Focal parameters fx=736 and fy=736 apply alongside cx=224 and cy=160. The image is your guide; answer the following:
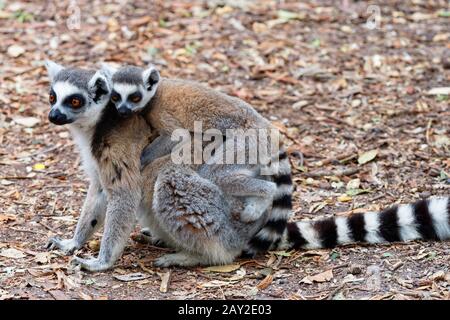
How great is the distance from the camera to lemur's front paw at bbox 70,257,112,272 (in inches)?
227

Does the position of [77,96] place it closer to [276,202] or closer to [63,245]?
[63,245]

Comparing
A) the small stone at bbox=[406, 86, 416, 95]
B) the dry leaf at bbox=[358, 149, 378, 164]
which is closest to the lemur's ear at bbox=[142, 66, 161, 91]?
the dry leaf at bbox=[358, 149, 378, 164]

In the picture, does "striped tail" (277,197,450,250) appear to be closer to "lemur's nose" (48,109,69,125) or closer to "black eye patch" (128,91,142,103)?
"black eye patch" (128,91,142,103)

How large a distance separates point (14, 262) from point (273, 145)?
2.28 metres

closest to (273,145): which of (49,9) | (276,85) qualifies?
(276,85)

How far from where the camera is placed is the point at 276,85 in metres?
9.44

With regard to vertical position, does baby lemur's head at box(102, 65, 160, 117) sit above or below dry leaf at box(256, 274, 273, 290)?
above

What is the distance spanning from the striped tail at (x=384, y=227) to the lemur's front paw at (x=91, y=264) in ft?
4.99

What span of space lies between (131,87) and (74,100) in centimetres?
48

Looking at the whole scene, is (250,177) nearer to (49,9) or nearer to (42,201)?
(42,201)

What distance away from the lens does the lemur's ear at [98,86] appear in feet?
19.8

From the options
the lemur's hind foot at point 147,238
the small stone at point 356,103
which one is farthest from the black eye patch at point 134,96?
the small stone at point 356,103

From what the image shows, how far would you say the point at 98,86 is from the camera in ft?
20.0

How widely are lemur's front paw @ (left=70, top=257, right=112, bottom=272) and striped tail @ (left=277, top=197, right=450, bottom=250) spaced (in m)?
1.52
